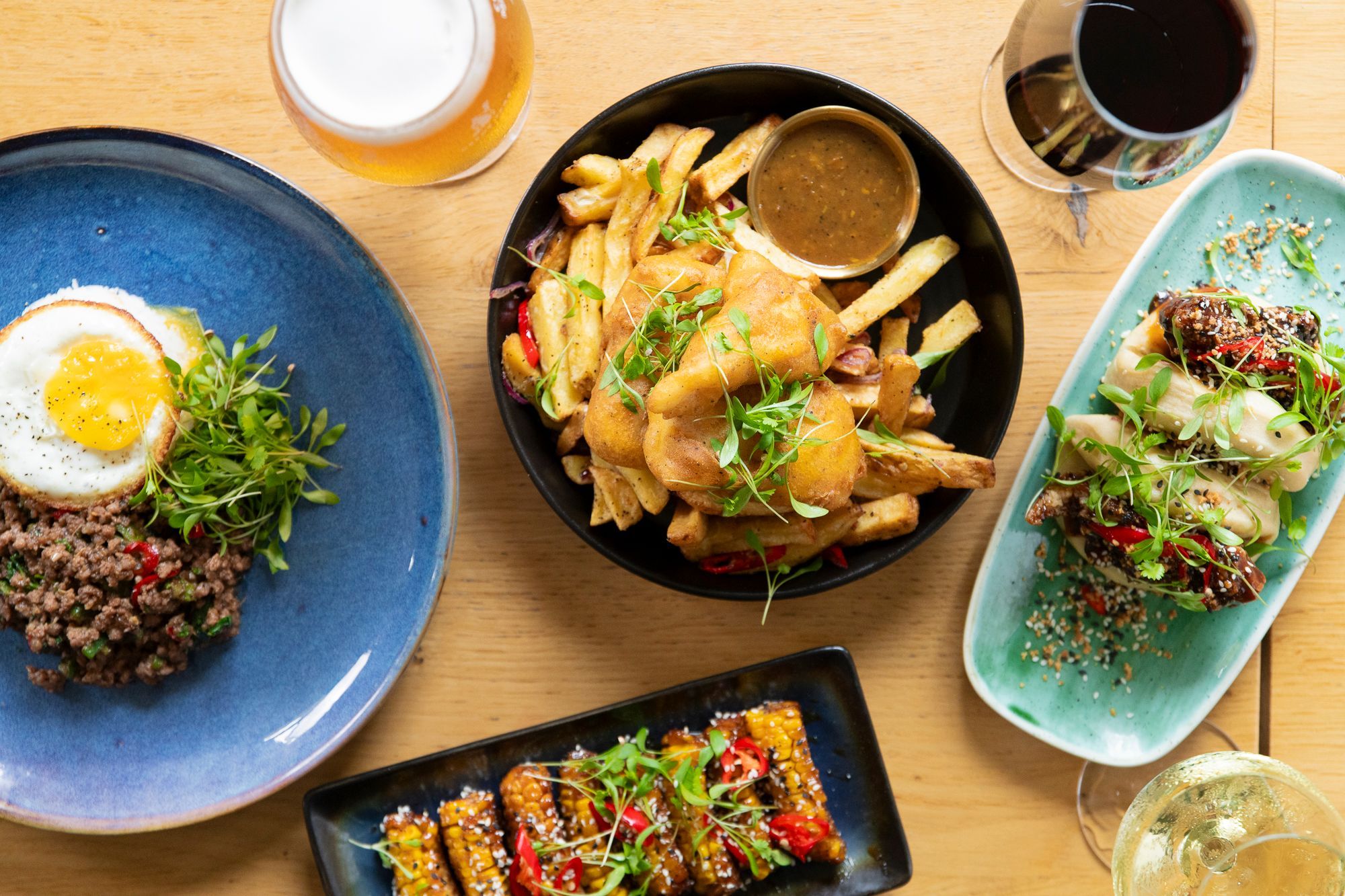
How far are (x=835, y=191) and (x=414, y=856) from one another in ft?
7.53

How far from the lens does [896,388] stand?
8.55 ft

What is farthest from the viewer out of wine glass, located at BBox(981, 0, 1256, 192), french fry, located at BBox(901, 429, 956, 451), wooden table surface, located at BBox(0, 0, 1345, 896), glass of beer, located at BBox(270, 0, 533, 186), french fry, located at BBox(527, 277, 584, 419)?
wooden table surface, located at BBox(0, 0, 1345, 896)

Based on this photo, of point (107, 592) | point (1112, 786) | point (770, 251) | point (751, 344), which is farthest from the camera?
point (1112, 786)

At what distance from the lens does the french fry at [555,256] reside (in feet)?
9.18

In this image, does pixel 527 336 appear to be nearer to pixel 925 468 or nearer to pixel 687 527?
pixel 687 527

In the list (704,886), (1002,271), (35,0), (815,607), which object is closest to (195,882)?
(704,886)

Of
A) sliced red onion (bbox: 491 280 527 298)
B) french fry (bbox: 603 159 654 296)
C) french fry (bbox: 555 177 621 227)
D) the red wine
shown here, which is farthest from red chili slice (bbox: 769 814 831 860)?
the red wine

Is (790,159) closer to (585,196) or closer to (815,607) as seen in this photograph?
(585,196)

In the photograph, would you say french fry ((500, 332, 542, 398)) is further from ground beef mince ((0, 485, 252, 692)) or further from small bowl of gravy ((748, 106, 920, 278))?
ground beef mince ((0, 485, 252, 692))

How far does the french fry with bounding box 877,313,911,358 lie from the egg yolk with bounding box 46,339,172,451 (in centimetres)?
213

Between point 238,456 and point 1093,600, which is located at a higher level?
point 238,456

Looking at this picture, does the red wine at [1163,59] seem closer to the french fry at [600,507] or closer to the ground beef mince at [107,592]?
the french fry at [600,507]

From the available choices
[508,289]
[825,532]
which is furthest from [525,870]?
[508,289]

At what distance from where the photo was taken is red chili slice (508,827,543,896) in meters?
2.87
